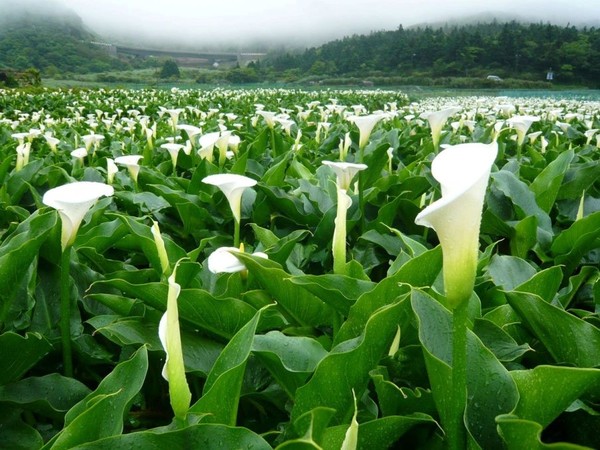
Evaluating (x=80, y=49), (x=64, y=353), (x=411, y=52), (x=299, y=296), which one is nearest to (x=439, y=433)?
(x=299, y=296)

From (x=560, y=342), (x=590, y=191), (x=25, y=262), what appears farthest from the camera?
(x=590, y=191)

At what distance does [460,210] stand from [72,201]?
702 millimetres

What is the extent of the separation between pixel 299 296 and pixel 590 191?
152cm

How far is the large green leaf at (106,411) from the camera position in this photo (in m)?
0.69

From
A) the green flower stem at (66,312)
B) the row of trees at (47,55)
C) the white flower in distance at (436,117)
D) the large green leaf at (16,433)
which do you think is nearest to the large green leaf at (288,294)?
the green flower stem at (66,312)

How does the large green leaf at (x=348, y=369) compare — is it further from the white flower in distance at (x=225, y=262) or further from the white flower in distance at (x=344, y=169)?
the white flower in distance at (x=344, y=169)

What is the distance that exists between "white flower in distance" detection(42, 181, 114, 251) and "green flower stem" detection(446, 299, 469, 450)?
66 cm

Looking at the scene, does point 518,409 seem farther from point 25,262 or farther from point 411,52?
point 411,52

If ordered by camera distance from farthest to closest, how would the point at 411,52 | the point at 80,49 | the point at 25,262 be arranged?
the point at 80,49
the point at 411,52
the point at 25,262

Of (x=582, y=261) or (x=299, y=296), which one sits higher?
(x=299, y=296)

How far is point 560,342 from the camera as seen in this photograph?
864 mm

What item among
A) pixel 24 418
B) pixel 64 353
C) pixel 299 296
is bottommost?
pixel 24 418

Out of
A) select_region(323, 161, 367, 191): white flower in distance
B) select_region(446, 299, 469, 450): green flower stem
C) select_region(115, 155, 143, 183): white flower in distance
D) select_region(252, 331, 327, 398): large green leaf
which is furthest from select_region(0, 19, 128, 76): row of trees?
select_region(446, 299, 469, 450): green flower stem

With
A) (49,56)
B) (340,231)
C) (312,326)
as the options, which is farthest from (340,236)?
(49,56)
